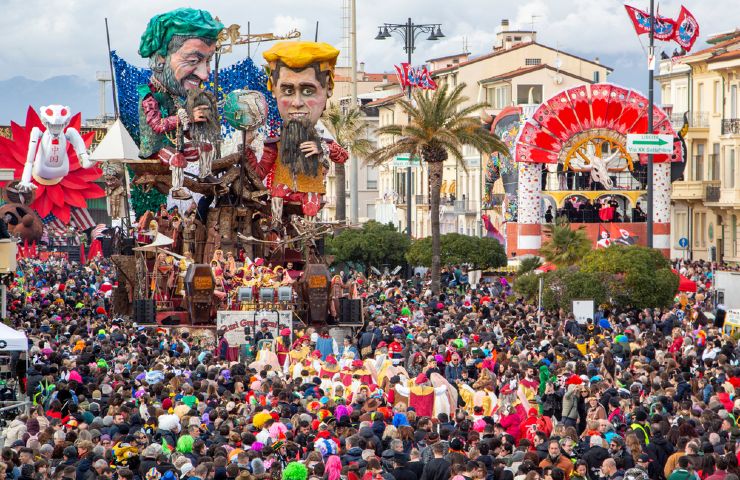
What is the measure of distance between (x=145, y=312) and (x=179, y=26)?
12541 mm

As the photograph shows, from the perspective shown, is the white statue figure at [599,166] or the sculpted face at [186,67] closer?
the sculpted face at [186,67]

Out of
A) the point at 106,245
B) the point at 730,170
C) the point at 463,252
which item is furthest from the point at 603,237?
the point at 106,245

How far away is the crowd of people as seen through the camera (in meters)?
15.2

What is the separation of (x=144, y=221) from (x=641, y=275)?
49.7 feet

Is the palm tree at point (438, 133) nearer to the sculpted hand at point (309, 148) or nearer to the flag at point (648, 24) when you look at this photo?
the sculpted hand at point (309, 148)

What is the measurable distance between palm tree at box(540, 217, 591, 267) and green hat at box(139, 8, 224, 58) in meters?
13.6

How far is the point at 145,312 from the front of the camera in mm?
41750

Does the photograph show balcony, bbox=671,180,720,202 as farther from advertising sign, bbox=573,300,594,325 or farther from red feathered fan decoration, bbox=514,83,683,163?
advertising sign, bbox=573,300,594,325

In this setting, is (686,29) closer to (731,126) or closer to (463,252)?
(463,252)

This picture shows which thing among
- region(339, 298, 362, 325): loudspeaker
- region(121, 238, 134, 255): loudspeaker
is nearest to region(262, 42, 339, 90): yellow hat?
region(121, 238, 134, 255): loudspeaker

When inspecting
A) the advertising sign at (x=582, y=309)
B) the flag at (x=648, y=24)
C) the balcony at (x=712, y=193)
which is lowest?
the advertising sign at (x=582, y=309)

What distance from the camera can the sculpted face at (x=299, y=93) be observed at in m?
47.9

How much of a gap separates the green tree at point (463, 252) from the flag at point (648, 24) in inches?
528

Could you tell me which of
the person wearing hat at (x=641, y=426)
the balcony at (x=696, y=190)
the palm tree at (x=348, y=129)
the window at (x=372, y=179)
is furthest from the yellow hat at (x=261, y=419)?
the window at (x=372, y=179)
